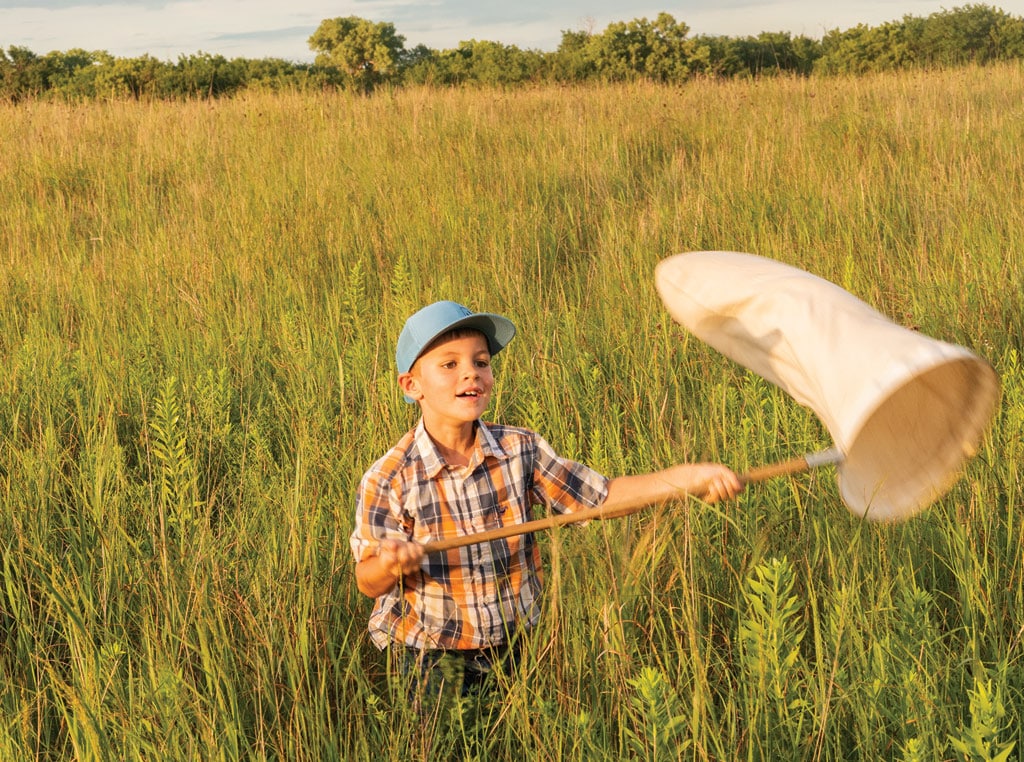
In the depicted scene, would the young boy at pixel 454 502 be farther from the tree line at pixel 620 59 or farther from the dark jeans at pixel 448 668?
the tree line at pixel 620 59

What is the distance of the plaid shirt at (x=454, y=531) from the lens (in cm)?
205

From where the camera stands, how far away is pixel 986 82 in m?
9.12

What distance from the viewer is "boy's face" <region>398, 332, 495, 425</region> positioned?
2.04 meters

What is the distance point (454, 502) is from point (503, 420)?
1.07 meters

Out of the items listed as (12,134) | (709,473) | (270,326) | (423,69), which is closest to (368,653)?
(709,473)

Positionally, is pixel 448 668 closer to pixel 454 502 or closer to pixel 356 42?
pixel 454 502

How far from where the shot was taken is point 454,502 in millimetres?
2084

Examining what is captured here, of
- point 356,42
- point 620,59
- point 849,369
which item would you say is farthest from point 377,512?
point 356,42

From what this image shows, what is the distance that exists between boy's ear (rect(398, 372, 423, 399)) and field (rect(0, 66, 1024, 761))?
0.40 m

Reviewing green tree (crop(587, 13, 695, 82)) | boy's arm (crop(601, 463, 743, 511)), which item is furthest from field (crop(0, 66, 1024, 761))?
green tree (crop(587, 13, 695, 82))

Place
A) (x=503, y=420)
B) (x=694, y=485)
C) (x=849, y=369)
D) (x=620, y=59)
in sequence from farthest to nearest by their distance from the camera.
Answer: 1. (x=620, y=59)
2. (x=503, y=420)
3. (x=694, y=485)
4. (x=849, y=369)

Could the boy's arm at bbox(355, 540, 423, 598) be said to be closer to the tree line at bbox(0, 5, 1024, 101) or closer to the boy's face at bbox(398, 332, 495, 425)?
the boy's face at bbox(398, 332, 495, 425)

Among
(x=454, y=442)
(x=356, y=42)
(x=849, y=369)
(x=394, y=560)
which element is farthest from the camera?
(x=356, y=42)

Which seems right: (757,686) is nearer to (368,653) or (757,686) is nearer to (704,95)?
(368,653)
